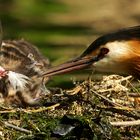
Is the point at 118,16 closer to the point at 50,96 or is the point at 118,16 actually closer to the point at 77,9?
the point at 77,9

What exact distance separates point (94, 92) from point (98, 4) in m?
9.59

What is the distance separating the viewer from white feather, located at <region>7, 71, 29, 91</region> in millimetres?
7625

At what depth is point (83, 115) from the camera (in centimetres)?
723

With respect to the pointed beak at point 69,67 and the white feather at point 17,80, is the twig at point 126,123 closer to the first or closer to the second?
the pointed beak at point 69,67

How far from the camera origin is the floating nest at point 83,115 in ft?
22.4

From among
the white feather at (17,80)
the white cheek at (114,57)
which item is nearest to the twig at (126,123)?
the white cheek at (114,57)

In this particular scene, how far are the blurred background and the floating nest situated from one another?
15.2 feet

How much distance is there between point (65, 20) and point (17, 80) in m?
8.90

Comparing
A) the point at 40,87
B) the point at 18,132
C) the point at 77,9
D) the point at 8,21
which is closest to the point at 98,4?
the point at 77,9

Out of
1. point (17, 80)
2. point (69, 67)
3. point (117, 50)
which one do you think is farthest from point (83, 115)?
point (17, 80)

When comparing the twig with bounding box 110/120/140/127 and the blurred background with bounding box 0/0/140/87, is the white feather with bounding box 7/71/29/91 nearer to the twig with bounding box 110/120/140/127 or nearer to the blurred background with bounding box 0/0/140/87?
the twig with bounding box 110/120/140/127

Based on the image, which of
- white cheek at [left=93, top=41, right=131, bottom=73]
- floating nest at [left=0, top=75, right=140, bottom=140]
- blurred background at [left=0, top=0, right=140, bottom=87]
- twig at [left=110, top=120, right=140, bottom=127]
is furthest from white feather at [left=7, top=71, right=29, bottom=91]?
blurred background at [left=0, top=0, right=140, bottom=87]

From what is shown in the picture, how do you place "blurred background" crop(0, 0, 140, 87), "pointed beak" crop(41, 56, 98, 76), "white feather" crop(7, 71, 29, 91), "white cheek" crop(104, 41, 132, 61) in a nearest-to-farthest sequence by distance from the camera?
"white cheek" crop(104, 41, 132, 61), "pointed beak" crop(41, 56, 98, 76), "white feather" crop(7, 71, 29, 91), "blurred background" crop(0, 0, 140, 87)

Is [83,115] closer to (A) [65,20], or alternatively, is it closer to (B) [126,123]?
(B) [126,123]
